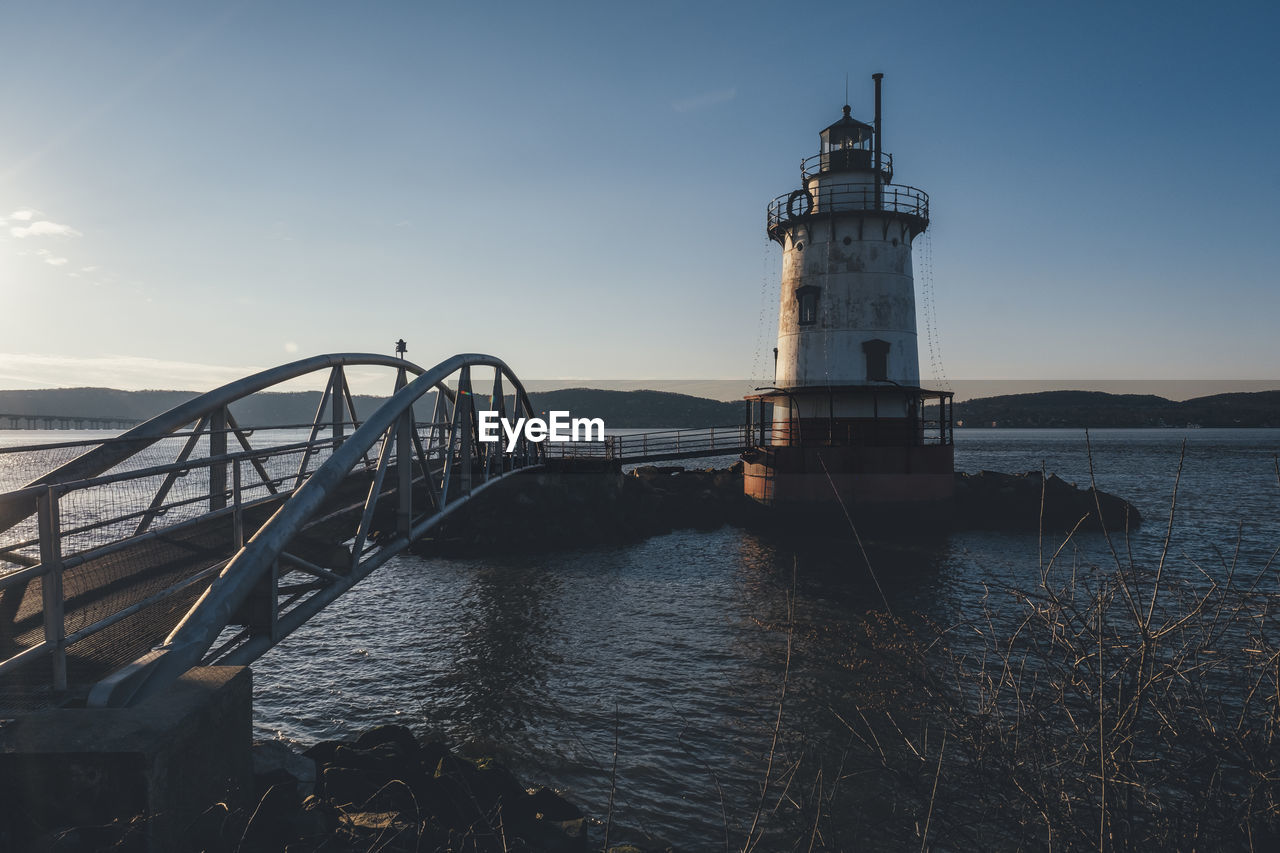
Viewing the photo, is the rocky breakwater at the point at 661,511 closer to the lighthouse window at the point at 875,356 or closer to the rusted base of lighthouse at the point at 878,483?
the rusted base of lighthouse at the point at 878,483

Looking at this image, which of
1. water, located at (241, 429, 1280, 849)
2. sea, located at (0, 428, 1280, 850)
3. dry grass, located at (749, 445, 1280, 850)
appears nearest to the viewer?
dry grass, located at (749, 445, 1280, 850)

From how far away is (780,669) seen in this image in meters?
13.6

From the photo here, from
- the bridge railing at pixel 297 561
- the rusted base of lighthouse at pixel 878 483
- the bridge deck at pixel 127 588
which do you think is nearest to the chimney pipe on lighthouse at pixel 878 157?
the rusted base of lighthouse at pixel 878 483

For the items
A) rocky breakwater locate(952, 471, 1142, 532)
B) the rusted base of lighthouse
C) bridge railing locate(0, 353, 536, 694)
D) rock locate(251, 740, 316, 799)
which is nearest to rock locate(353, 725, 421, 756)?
rock locate(251, 740, 316, 799)

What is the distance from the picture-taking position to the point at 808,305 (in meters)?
32.3

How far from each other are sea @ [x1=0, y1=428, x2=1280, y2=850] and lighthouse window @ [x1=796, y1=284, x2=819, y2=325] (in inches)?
432

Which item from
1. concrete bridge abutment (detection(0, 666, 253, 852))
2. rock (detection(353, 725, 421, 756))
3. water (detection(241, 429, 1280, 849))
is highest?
concrete bridge abutment (detection(0, 666, 253, 852))

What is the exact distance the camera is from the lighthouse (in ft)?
99.8

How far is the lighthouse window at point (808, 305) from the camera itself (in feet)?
106

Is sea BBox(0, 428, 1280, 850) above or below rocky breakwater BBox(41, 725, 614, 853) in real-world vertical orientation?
below

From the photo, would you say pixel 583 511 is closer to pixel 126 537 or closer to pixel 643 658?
pixel 643 658

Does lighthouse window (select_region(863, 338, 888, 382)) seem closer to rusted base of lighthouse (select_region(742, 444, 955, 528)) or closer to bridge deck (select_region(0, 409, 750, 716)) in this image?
rusted base of lighthouse (select_region(742, 444, 955, 528))

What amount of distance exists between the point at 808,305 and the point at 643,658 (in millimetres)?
22321

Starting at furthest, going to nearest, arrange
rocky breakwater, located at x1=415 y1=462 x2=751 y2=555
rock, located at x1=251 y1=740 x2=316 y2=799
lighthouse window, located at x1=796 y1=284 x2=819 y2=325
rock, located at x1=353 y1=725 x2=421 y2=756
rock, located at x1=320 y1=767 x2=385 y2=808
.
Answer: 1. lighthouse window, located at x1=796 y1=284 x2=819 y2=325
2. rocky breakwater, located at x1=415 y1=462 x2=751 y2=555
3. rock, located at x1=353 y1=725 x2=421 y2=756
4. rock, located at x1=320 y1=767 x2=385 y2=808
5. rock, located at x1=251 y1=740 x2=316 y2=799
